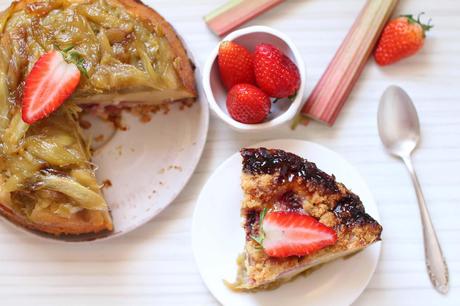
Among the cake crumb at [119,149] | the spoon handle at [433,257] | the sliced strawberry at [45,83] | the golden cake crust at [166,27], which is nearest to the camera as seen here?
the sliced strawberry at [45,83]

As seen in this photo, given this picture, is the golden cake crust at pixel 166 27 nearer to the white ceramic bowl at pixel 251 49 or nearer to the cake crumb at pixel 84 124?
the white ceramic bowl at pixel 251 49

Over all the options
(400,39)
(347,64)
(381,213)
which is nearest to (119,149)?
(347,64)

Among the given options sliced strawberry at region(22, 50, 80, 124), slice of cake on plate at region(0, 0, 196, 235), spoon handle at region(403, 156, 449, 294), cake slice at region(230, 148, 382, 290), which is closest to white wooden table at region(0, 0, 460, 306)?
spoon handle at region(403, 156, 449, 294)

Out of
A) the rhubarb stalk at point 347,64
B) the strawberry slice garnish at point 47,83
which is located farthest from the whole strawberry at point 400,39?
the strawberry slice garnish at point 47,83

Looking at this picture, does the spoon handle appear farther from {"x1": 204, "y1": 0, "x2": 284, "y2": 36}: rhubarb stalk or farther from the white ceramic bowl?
{"x1": 204, "y1": 0, "x2": 284, "y2": 36}: rhubarb stalk

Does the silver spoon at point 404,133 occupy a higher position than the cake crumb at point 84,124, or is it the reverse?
the cake crumb at point 84,124

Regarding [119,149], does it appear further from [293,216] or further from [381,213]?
[381,213]
